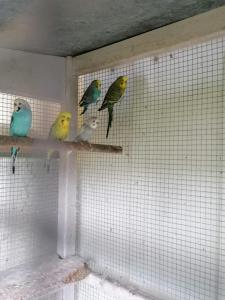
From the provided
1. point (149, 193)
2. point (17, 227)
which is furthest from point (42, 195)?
point (149, 193)

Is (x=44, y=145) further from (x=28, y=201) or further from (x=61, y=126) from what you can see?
(x=28, y=201)

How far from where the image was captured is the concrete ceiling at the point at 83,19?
0.95 m

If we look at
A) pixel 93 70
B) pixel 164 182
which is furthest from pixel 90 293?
pixel 93 70

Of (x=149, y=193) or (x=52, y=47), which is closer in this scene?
(x=149, y=193)

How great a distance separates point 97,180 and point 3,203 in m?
0.46

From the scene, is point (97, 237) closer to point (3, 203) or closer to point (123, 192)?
point (123, 192)

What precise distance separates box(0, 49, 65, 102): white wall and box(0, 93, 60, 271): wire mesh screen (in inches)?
3.5

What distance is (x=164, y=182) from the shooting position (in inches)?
48.9

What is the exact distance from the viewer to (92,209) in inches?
60.8

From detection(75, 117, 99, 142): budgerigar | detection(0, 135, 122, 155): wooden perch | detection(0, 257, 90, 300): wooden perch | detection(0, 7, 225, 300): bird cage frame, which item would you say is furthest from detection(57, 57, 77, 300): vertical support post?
detection(0, 135, 122, 155): wooden perch

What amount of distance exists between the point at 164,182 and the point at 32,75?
31.5 inches

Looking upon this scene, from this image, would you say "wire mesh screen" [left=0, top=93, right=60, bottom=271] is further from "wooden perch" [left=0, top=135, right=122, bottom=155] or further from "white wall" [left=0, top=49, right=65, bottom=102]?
"wooden perch" [left=0, top=135, right=122, bottom=155]

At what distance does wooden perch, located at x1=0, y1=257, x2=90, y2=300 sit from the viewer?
1234 mm

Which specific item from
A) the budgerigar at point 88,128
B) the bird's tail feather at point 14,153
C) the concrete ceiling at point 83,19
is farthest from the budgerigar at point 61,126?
the concrete ceiling at point 83,19
